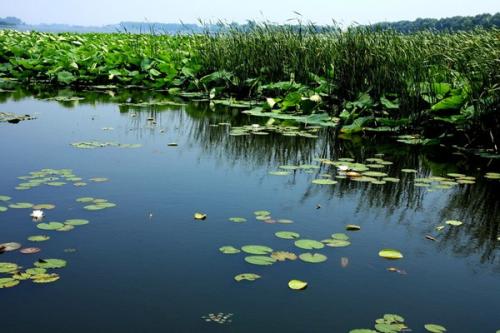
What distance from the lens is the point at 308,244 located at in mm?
2539

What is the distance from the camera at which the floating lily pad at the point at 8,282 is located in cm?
204

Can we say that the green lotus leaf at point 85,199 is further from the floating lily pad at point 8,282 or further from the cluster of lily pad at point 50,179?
the floating lily pad at point 8,282

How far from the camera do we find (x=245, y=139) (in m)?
5.15

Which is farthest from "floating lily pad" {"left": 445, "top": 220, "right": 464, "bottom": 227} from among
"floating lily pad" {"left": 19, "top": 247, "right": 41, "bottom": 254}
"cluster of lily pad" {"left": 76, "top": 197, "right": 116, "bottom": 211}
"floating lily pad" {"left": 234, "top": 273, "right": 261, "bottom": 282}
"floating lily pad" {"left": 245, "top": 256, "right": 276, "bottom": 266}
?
"floating lily pad" {"left": 19, "top": 247, "right": 41, "bottom": 254}

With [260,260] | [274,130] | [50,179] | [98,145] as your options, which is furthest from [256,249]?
[274,130]

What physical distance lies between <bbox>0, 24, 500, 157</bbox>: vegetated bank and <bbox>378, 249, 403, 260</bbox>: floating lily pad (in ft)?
8.91

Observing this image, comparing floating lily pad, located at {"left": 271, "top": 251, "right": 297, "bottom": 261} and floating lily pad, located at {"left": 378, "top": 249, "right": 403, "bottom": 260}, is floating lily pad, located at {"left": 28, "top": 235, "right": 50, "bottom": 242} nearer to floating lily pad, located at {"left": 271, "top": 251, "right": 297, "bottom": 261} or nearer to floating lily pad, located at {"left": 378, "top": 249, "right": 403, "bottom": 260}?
floating lily pad, located at {"left": 271, "top": 251, "right": 297, "bottom": 261}

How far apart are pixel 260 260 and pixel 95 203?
1152mm

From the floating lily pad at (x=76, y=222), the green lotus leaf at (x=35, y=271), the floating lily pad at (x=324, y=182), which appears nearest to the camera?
the green lotus leaf at (x=35, y=271)

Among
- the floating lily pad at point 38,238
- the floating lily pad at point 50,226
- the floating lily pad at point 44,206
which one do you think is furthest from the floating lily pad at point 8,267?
the floating lily pad at point 44,206

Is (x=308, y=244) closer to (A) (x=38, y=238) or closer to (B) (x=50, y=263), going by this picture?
(B) (x=50, y=263)

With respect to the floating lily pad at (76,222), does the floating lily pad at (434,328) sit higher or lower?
lower

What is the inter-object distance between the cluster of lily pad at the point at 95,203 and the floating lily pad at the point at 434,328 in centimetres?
180

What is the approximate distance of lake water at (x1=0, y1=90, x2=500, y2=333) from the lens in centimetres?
192
